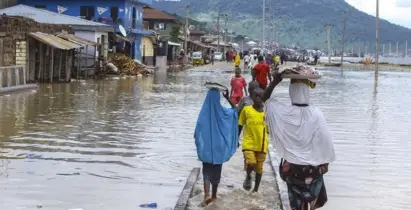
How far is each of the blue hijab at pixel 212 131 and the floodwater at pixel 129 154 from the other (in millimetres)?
865

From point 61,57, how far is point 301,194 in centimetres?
2649

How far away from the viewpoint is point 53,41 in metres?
27.8

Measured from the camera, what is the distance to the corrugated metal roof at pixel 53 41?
26984mm

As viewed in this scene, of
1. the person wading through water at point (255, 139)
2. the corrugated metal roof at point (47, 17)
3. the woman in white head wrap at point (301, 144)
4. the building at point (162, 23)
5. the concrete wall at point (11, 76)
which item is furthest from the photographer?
the building at point (162, 23)

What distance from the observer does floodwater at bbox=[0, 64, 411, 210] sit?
326 inches

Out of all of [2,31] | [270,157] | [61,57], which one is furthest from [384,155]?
[61,57]

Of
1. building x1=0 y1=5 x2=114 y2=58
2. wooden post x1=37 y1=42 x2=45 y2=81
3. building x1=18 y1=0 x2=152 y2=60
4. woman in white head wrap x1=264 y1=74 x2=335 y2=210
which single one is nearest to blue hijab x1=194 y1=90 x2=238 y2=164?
woman in white head wrap x1=264 y1=74 x2=335 y2=210

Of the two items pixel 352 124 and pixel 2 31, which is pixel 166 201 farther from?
pixel 2 31

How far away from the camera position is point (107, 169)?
9781mm

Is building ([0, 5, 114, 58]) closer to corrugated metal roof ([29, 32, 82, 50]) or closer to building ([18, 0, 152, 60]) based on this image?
corrugated metal roof ([29, 32, 82, 50])

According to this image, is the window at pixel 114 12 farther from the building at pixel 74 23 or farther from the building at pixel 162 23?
the building at pixel 162 23

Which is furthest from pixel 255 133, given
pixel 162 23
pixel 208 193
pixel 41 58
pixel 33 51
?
pixel 162 23

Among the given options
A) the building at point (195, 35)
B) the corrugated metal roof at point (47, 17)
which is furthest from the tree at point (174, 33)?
the corrugated metal roof at point (47, 17)

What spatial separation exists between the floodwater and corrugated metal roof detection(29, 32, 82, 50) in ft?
19.3
